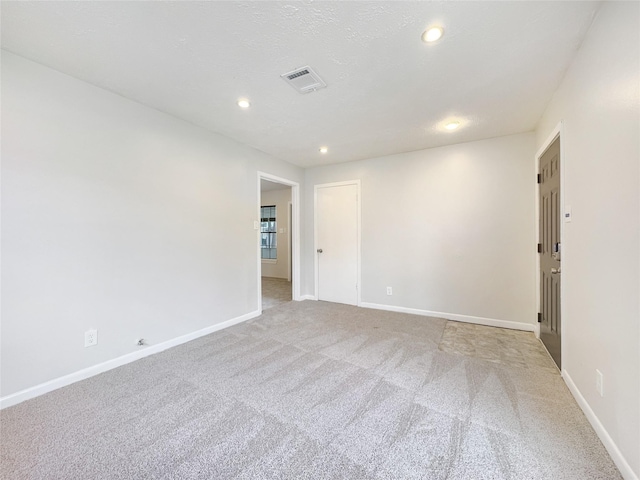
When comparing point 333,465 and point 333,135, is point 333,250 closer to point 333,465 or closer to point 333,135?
point 333,135

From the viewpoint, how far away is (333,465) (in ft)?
4.23

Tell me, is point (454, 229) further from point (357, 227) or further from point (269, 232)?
point (269, 232)

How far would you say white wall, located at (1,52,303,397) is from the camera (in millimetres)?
1808

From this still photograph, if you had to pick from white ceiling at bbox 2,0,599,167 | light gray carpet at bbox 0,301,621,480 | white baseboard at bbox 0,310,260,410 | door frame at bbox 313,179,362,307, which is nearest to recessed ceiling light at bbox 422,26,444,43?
white ceiling at bbox 2,0,599,167

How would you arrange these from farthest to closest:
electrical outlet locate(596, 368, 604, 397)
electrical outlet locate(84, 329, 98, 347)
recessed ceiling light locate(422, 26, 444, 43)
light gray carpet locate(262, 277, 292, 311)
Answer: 1. light gray carpet locate(262, 277, 292, 311)
2. electrical outlet locate(84, 329, 98, 347)
3. recessed ceiling light locate(422, 26, 444, 43)
4. electrical outlet locate(596, 368, 604, 397)

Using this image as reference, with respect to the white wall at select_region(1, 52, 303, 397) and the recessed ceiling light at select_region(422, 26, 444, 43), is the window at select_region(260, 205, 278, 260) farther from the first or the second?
the recessed ceiling light at select_region(422, 26, 444, 43)

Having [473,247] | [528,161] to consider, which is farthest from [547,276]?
[528,161]

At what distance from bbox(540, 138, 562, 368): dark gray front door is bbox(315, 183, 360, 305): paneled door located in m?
2.34

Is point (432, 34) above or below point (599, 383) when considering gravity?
above

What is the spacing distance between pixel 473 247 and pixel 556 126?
1628mm

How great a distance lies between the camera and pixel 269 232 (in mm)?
7246

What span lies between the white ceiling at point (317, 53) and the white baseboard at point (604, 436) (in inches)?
91.4

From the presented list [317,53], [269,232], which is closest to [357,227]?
[317,53]

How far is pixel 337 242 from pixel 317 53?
10.1ft
